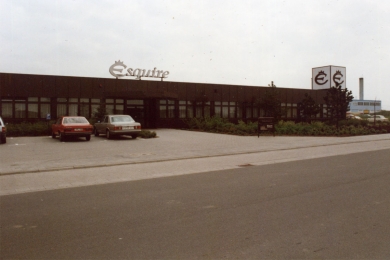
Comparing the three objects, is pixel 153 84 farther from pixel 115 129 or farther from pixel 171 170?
pixel 171 170

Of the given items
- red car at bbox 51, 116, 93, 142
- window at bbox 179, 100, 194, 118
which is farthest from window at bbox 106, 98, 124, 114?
red car at bbox 51, 116, 93, 142

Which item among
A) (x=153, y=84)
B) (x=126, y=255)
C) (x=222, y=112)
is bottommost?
(x=126, y=255)

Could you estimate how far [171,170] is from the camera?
1107 centimetres

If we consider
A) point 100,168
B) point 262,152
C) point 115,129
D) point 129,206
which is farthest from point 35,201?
point 115,129

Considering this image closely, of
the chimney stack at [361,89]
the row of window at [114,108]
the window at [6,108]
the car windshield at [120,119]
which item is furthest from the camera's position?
the chimney stack at [361,89]

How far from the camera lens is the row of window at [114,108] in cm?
2934

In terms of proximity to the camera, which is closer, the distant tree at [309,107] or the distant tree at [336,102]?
the distant tree at [336,102]

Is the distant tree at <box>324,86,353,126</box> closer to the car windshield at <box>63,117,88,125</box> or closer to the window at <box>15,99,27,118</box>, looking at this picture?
the car windshield at <box>63,117,88,125</box>

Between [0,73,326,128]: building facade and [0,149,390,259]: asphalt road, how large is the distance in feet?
66.1

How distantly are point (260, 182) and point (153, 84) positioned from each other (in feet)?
87.8

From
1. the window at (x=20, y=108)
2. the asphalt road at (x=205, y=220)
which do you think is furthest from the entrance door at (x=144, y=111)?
the asphalt road at (x=205, y=220)

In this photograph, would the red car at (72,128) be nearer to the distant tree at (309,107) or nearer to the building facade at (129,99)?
the building facade at (129,99)

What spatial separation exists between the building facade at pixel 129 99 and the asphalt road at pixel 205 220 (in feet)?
66.1

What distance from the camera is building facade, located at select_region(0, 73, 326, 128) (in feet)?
96.1
